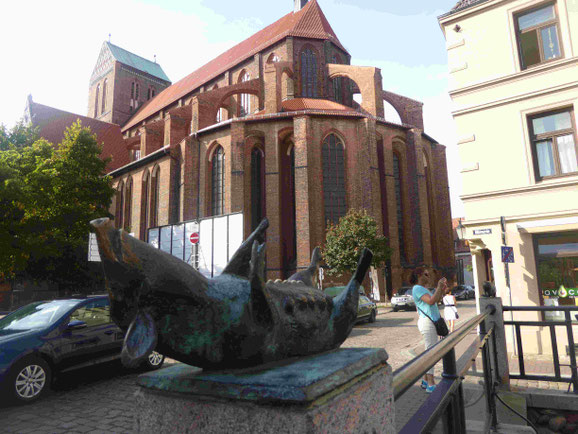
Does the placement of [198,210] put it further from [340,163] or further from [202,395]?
[202,395]

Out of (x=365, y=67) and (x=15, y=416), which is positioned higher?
(x=365, y=67)

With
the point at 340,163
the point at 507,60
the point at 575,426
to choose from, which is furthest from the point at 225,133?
the point at 575,426

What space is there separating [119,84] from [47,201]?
3552 cm

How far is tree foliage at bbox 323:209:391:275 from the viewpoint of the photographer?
2200 cm

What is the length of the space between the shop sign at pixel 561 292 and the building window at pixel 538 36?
5166mm

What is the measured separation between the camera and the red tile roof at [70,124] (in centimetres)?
4116

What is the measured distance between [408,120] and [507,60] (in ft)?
73.0

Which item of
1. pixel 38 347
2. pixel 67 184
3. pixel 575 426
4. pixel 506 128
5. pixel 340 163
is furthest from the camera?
pixel 340 163

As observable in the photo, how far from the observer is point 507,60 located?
29.8 feet

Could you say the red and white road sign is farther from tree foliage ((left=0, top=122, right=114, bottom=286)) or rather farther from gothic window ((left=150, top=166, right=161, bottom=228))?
gothic window ((left=150, top=166, right=161, bottom=228))

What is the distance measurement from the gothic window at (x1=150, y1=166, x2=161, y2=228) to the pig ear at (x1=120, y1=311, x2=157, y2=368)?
32582 mm

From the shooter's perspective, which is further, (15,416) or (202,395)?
(15,416)

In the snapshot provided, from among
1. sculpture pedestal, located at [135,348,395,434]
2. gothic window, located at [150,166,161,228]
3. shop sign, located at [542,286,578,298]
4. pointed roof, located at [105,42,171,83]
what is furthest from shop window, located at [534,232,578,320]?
pointed roof, located at [105,42,171,83]

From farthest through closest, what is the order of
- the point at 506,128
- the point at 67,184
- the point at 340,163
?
the point at 340,163 → the point at 67,184 → the point at 506,128
